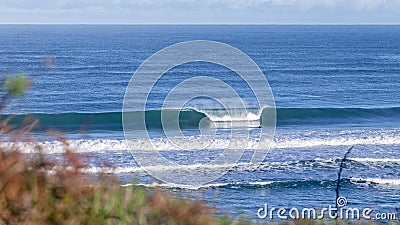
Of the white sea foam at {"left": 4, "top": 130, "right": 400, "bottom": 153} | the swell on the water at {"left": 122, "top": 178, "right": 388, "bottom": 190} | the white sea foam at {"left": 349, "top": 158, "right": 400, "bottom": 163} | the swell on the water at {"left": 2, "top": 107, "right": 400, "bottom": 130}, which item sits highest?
the swell on the water at {"left": 122, "top": 178, "right": 388, "bottom": 190}

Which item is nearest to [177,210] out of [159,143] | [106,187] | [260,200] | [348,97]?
[106,187]

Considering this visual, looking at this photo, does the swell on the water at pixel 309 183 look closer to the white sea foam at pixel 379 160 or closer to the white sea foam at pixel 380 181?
the white sea foam at pixel 380 181

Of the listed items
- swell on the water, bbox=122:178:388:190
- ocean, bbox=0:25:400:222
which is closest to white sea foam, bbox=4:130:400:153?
ocean, bbox=0:25:400:222

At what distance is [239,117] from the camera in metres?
30.4

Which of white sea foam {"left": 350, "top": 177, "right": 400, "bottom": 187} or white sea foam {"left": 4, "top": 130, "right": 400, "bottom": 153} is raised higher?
white sea foam {"left": 350, "top": 177, "right": 400, "bottom": 187}

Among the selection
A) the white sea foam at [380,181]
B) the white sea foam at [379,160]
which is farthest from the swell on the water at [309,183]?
the white sea foam at [379,160]

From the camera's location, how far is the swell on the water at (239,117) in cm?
3064

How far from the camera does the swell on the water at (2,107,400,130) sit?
3064 cm

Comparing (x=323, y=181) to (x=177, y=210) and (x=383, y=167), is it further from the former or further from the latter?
(x=177, y=210)

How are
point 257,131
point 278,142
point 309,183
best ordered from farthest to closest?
point 257,131 < point 278,142 < point 309,183

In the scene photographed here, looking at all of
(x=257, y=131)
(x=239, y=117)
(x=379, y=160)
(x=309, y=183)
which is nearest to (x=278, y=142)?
(x=257, y=131)

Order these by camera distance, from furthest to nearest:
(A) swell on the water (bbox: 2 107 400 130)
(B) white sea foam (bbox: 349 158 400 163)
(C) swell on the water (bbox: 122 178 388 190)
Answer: (A) swell on the water (bbox: 2 107 400 130)
(B) white sea foam (bbox: 349 158 400 163)
(C) swell on the water (bbox: 122 178 388 190)

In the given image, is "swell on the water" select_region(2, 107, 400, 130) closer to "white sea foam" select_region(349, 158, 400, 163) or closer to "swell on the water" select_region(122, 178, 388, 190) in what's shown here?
"white sea foam" select_region(349, 158, 400, 163)

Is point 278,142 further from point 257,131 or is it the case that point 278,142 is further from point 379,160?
point 379,160
